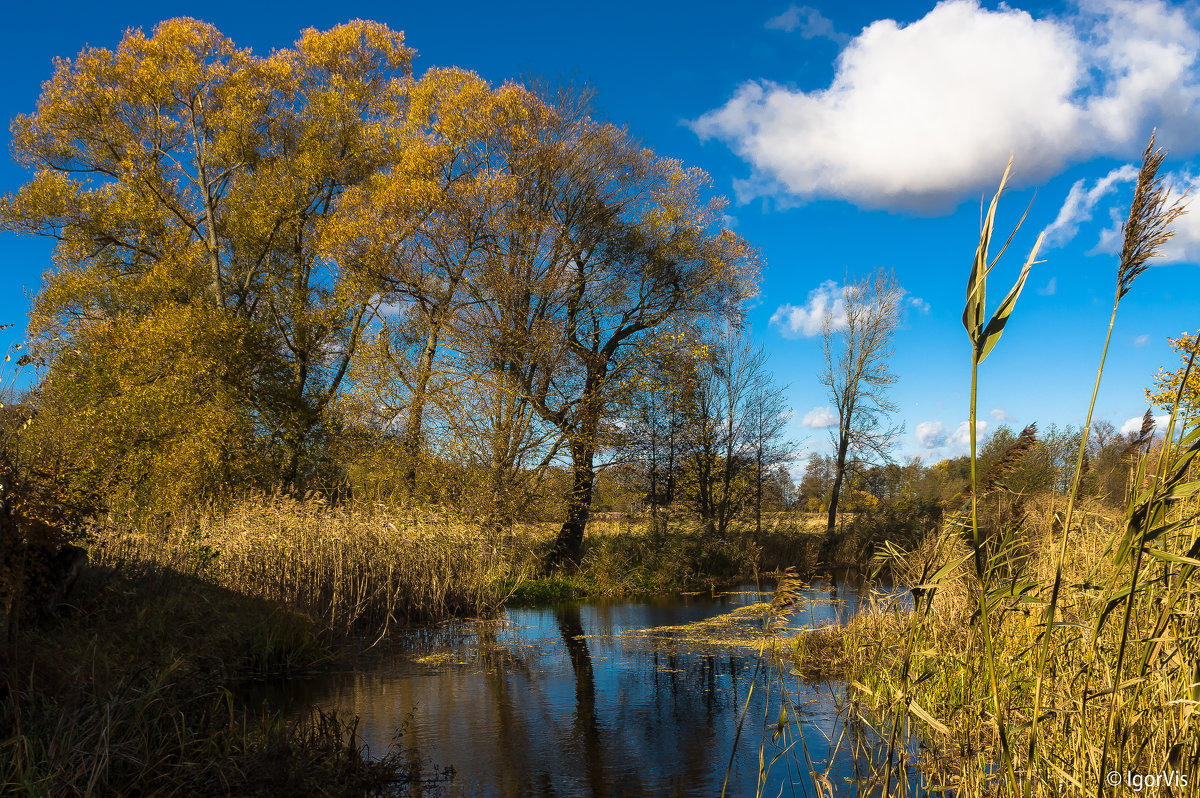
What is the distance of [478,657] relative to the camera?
10234 mm

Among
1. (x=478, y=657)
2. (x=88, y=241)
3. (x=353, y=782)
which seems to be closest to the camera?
(x=353, y=782)

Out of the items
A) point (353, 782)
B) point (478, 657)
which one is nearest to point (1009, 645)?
point (353, 782)

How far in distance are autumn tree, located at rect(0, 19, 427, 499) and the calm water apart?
12383 mm

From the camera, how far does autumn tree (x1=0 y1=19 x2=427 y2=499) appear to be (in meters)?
20.9

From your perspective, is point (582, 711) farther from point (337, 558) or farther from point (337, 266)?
point (337, 266)

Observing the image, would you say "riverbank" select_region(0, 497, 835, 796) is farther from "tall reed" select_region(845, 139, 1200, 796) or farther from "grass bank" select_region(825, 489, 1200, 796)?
"tall reed" select_region(845, 139, 1200, 796)

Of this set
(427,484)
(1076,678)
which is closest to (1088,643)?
(1076,678)

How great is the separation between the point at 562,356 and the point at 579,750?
39.3ft

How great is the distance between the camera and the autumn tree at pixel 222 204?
2089 cm

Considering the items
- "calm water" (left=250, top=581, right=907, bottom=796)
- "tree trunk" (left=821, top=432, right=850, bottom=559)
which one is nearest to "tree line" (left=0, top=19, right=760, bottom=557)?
"calm water" (left=250, top=581, right=907, bottom=796)

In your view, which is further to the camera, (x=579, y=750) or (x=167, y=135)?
(x=167, y=135)

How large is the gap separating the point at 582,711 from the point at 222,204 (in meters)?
21.5

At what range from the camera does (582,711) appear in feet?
24.8

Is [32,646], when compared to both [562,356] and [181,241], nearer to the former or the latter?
[562,356]
